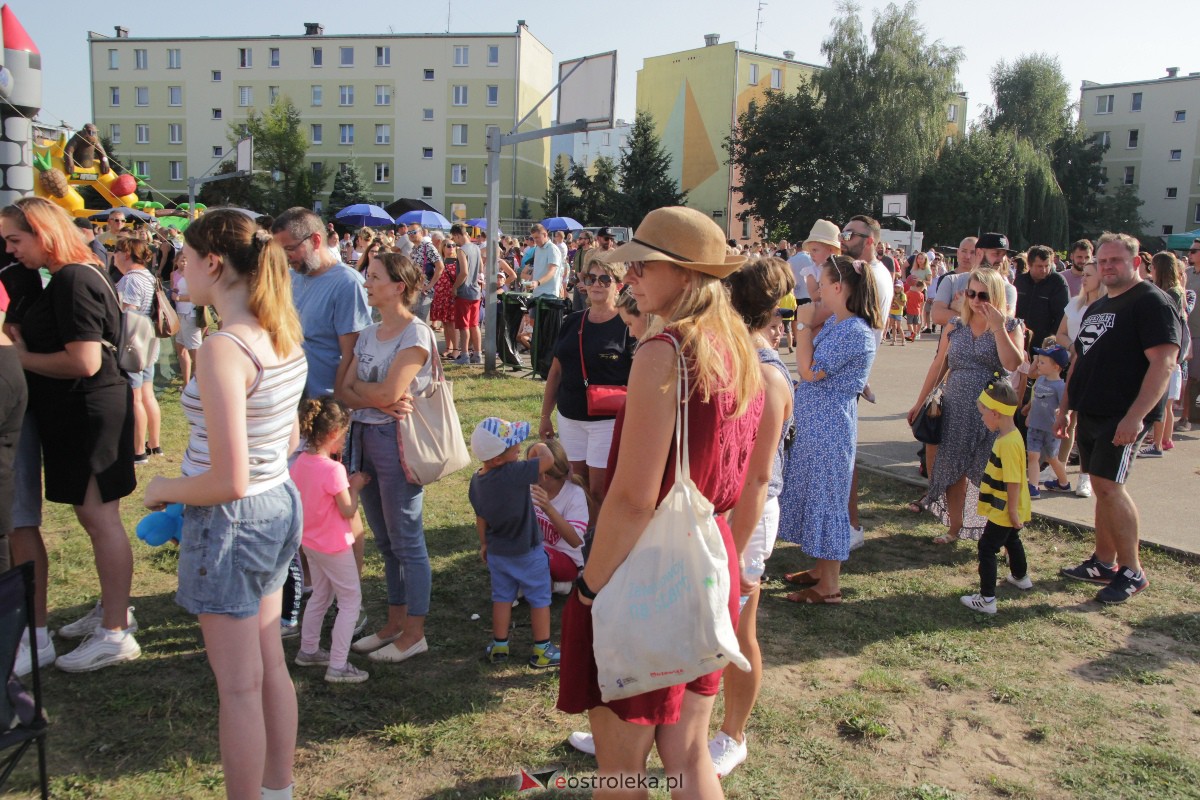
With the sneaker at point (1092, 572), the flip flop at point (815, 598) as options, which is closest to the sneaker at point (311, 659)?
the flip flop at point (815, 598)

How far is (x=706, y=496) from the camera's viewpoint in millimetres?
2068

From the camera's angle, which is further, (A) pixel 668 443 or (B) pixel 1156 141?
(B) pixel 1156 141

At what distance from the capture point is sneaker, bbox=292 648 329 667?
3.72m

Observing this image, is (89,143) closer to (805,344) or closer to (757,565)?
(805,344)

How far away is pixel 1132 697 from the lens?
12.0 ft

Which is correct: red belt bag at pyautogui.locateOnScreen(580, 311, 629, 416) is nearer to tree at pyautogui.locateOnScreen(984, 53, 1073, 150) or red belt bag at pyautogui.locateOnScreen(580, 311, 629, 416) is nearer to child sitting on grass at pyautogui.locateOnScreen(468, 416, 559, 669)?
child sitting on grass at pyautogui.locateOnScreen(468, 416, 559, 669)

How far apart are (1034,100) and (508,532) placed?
64.8m

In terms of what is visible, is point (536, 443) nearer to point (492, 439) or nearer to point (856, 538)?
point (492, 439)

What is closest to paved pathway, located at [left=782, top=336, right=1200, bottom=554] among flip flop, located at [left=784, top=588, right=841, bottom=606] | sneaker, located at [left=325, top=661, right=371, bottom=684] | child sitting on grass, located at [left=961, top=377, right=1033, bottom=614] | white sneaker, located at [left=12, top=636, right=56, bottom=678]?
child sitting on grass, located at [left=961, top=377, right=1033, bottom=614]

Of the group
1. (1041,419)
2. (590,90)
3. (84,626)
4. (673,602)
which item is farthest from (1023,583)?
(590,90)

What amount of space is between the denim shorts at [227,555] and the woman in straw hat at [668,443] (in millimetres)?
932

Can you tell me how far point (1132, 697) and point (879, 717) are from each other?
1.21 m

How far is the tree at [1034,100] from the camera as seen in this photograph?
56906 mm

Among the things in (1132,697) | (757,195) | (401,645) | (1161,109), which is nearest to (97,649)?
(401,645)
